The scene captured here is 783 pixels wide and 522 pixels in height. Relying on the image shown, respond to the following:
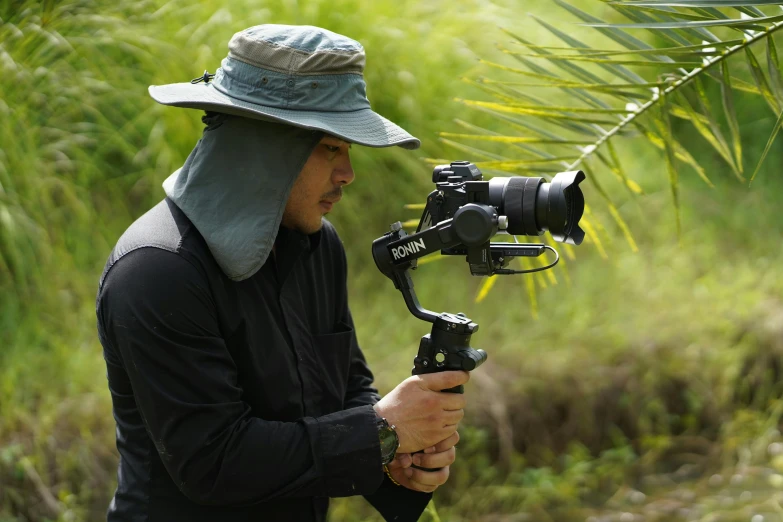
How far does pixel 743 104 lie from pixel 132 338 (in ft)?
16.0

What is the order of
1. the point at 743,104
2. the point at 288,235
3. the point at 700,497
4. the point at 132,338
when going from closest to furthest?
the point at 132,338
the point at 288,235
the point at 700,497
the point at 743,104

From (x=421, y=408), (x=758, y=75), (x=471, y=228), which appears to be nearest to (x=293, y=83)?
(x=471, y=228)

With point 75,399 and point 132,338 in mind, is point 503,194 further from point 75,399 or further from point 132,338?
point 75,399

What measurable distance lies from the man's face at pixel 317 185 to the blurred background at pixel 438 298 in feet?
3.54

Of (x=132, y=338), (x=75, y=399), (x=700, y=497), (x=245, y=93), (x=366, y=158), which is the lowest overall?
(x=700, y=497)

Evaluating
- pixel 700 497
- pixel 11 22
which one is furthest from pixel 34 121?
pixel 700 497

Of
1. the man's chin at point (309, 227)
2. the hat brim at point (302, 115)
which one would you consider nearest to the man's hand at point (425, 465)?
the man's chin at point (309, 227)

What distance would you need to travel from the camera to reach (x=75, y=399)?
3.42 metres

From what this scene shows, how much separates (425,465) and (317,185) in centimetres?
59

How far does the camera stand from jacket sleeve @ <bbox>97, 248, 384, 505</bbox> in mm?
1619

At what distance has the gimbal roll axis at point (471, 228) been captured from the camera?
5.49 ft

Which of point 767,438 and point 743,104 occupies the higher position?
point 743,104

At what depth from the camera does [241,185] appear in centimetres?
174

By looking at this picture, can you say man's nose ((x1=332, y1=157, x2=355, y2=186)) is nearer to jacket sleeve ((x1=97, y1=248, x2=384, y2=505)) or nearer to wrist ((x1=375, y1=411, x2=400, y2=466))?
jacket sleeve ((x1=97, y1=248, x2=384, y2=505))
